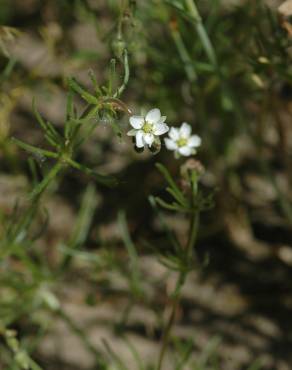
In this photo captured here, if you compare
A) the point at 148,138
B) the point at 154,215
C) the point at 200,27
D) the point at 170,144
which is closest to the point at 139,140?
the point at 148,138

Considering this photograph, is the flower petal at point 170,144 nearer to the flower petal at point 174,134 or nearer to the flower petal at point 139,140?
the flower petal at point 174,134

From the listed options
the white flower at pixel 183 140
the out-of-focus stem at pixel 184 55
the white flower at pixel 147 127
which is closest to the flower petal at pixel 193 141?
the white flower at pixel 183 140

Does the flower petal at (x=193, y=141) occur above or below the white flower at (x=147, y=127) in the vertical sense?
above

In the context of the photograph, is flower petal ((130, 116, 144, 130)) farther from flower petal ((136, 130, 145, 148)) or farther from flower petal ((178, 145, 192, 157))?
flower petal ((178, 145, 192, 157))

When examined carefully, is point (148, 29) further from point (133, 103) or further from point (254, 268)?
point (254, 268)

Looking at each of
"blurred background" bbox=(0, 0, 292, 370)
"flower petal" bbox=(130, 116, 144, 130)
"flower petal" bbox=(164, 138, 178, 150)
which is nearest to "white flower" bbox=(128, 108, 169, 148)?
"flower petal" bbox=(130, 116, 144, 130)

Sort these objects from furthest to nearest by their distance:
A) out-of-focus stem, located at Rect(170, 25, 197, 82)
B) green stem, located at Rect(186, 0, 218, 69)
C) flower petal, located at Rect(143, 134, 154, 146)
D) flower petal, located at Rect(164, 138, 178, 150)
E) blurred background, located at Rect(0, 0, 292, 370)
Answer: blurred background, located at Rect(0, 0, 292, 370), out-of-focus stem, located at Rect(170, 25, 197, 82), green stem, located at Rect(186, 0, 218, 69), flower petal, located at Rect(164, 138, 178, 150), flower petal, located at Rect(143, 134, 154, 146)
